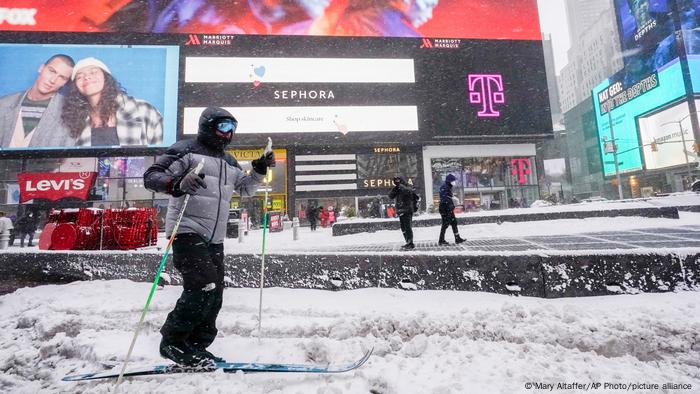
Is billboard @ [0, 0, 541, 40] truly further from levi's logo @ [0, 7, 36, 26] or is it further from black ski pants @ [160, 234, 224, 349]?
black ski pants @ [160, 234, 224, 349]

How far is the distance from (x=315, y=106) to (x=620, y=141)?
52530 mm

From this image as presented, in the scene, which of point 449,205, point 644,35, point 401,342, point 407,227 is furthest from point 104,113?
point 644,35

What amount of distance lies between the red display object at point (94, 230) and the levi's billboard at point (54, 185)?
14.3m

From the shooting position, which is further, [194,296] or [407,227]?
[407,227]

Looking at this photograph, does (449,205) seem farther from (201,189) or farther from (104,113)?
(104,113)

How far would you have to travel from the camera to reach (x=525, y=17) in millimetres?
31672

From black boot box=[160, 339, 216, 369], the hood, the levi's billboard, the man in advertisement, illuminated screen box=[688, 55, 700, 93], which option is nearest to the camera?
black boot box=[160, 339, 216, 369]

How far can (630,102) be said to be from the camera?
44562 millimetres

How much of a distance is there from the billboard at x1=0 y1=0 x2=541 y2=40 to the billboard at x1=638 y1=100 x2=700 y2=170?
2304cm

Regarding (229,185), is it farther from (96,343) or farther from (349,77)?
(349,77)

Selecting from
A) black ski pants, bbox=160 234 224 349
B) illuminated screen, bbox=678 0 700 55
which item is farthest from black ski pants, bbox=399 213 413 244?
illuminated screen, bbox=678 0 700 55

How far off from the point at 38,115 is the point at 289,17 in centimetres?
2464

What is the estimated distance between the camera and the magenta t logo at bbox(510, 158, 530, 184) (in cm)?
2912

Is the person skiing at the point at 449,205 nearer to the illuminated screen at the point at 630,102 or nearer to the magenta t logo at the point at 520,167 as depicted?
the magenta t logo at the point at 520,167
